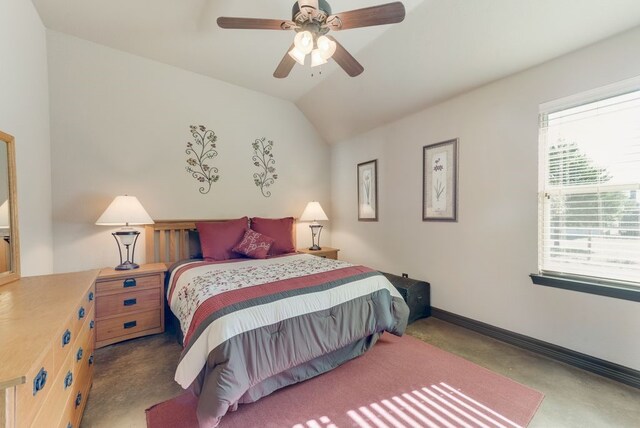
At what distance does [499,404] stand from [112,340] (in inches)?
120

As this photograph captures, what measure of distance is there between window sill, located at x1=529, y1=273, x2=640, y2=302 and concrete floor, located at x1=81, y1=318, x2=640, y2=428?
1.98 ft

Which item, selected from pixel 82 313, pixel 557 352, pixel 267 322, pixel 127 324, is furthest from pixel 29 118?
pixel 557 352

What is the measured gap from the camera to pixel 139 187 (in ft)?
9.67

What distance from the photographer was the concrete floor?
157 centimetres

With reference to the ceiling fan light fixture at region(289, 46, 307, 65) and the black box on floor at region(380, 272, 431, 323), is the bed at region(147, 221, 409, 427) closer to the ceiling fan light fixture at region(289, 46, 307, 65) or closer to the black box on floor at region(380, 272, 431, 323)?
the black box on floor at region(380, 272, 431, 323)

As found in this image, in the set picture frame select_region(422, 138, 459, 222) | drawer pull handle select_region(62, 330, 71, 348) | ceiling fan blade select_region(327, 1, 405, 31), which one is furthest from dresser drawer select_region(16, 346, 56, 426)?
picture frame select_region(422, 138, 459, 222)

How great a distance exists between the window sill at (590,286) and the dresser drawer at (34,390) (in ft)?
9.90

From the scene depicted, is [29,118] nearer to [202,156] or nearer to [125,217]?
[125,217]

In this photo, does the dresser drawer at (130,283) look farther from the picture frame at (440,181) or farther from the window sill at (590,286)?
the window sill at (590,286)

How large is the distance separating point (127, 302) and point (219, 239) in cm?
98

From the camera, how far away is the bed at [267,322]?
57.6 inches

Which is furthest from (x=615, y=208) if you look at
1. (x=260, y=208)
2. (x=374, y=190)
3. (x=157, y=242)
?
(x=157, y=242)

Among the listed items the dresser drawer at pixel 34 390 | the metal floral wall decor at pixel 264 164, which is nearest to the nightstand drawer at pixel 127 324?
the dresser drawer at pixel 34 390

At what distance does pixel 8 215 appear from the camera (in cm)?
149
